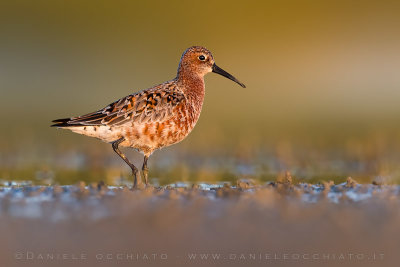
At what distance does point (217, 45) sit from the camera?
38656mm

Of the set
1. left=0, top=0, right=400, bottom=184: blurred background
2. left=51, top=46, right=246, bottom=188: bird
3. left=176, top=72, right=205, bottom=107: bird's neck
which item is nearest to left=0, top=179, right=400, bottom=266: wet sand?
left=51, top=46, right=246, bottom=188: bird

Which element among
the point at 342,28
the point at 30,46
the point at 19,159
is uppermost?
the point at 342,28

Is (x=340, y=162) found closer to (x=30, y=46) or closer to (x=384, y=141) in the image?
(x=384, y=141)

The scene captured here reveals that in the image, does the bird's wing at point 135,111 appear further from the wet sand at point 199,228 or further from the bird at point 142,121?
the wet sand at point 199,228

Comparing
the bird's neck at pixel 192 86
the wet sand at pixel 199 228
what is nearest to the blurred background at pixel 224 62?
the bird's neck at pixel 192 86

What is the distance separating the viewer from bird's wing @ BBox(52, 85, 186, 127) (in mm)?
10469

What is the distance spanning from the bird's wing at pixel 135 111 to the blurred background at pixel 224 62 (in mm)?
8080

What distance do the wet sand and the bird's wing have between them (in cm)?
169

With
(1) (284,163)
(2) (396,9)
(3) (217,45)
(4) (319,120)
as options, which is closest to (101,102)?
(4) (319,120)

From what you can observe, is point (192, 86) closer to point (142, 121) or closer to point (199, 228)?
point (142, 121)

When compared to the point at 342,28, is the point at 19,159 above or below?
below

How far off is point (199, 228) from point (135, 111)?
4012 mm

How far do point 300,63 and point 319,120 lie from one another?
17.2m

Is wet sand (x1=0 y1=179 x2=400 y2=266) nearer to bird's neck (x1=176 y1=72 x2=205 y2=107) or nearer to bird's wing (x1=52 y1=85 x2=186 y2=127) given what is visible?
bird's wing (x1=52 y1=85 x2=186 y2=127)
